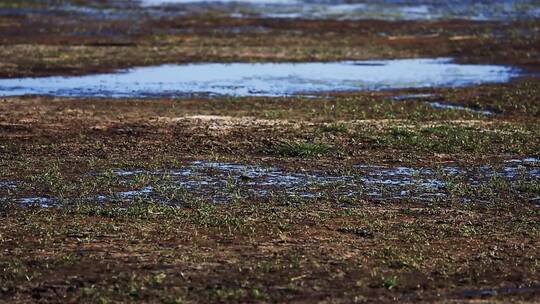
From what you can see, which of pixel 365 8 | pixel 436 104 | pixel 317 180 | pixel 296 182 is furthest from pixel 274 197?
pixel 365 8

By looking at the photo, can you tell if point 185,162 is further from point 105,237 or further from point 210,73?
point 210,73

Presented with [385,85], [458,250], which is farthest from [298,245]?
[385,85]

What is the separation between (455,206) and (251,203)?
2.70 meters

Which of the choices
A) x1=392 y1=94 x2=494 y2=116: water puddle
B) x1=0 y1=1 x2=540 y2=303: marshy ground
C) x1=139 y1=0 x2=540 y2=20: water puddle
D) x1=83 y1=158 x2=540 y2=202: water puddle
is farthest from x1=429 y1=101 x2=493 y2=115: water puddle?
x1=139 y1=0 x2=540 y2=20: water puddle

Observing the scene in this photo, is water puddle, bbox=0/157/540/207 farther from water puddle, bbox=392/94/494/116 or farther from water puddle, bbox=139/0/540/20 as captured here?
water puddle, bbox=139/0/540/20

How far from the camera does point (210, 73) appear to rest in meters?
31.4

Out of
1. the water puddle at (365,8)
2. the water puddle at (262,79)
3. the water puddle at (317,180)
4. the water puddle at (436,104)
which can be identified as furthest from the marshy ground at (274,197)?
the water puddle at (365,8)

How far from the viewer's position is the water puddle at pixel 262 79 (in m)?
Answer: 27.2

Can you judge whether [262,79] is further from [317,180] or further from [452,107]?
[317,180]

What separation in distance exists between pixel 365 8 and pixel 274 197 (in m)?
43.8

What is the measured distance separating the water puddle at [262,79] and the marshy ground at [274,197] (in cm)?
137

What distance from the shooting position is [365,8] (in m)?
58.0

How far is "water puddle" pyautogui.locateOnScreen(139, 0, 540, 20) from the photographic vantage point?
52.8 metres

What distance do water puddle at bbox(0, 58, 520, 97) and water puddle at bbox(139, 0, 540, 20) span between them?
1790cm
